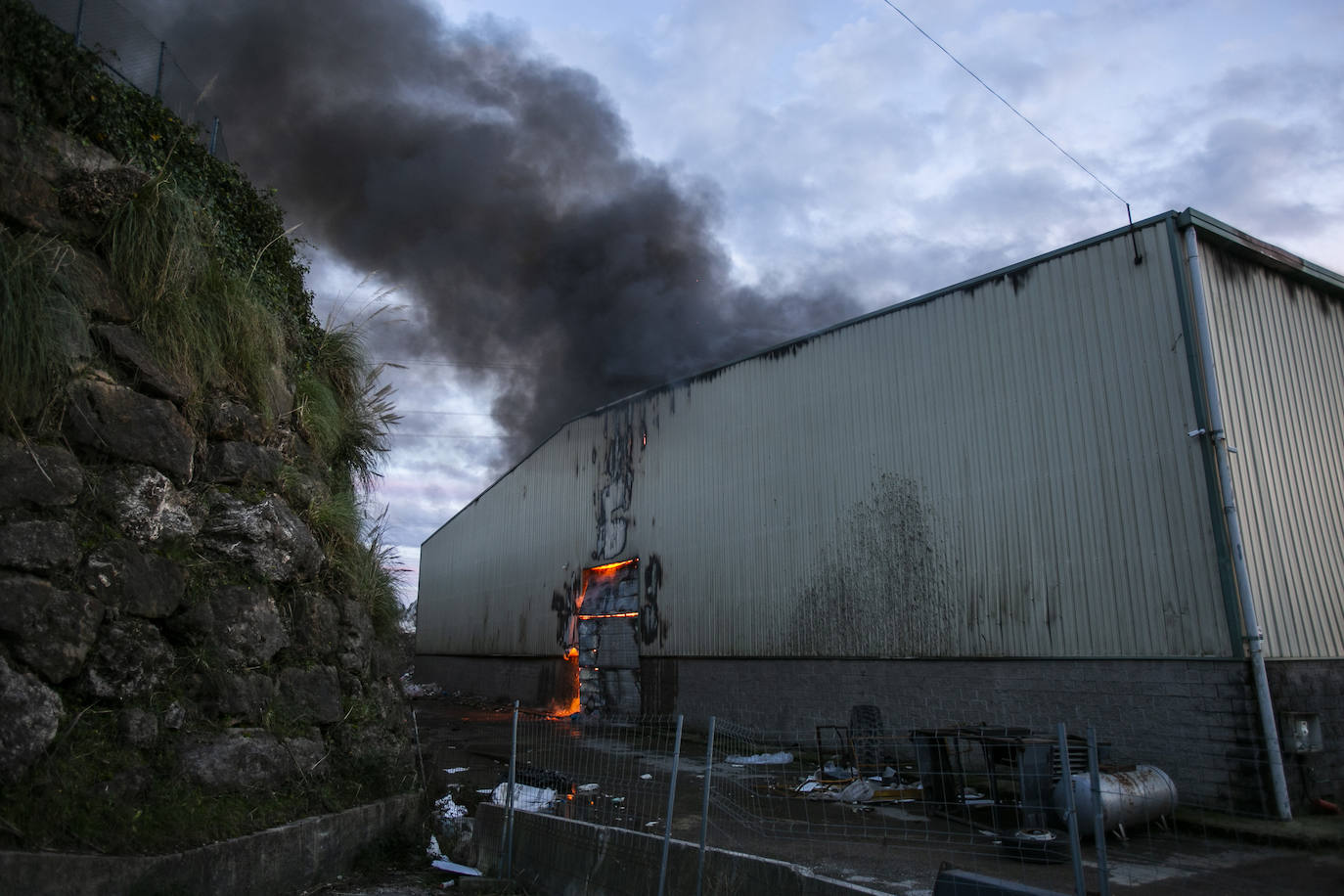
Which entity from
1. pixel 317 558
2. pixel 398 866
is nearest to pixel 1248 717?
pixel 398 866

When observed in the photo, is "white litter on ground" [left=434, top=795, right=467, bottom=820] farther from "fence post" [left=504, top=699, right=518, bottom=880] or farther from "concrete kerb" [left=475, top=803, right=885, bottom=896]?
"fence post" [left=504, top=699, right=518, bottom=880]

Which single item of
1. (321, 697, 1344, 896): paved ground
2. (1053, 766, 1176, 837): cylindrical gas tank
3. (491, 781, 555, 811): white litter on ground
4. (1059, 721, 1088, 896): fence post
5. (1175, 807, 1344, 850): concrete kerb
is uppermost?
(1059, 721, 1088, 896): fence post

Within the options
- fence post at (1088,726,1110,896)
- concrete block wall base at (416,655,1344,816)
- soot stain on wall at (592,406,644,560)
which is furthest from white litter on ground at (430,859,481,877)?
soot stain on wall at (592,406,644,560)

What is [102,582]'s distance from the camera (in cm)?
633

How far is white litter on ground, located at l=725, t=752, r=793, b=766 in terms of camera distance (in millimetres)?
13219

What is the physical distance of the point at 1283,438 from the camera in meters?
10.5

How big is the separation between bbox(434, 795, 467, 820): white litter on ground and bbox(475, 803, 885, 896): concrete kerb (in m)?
0.58

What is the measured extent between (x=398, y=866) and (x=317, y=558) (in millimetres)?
3010

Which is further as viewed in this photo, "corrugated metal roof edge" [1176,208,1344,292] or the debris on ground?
"corrugated metal roof edge" [1176,208,1344,292]

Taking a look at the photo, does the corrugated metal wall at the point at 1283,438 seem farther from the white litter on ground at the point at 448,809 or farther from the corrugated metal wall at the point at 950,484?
the white litter on ground at the point at 448,809

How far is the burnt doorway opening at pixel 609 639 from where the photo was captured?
18.4m

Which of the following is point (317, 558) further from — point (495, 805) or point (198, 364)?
point (495, 805)

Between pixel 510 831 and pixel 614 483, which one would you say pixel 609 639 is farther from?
pixel 510 831

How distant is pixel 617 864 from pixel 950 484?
8137 mm
